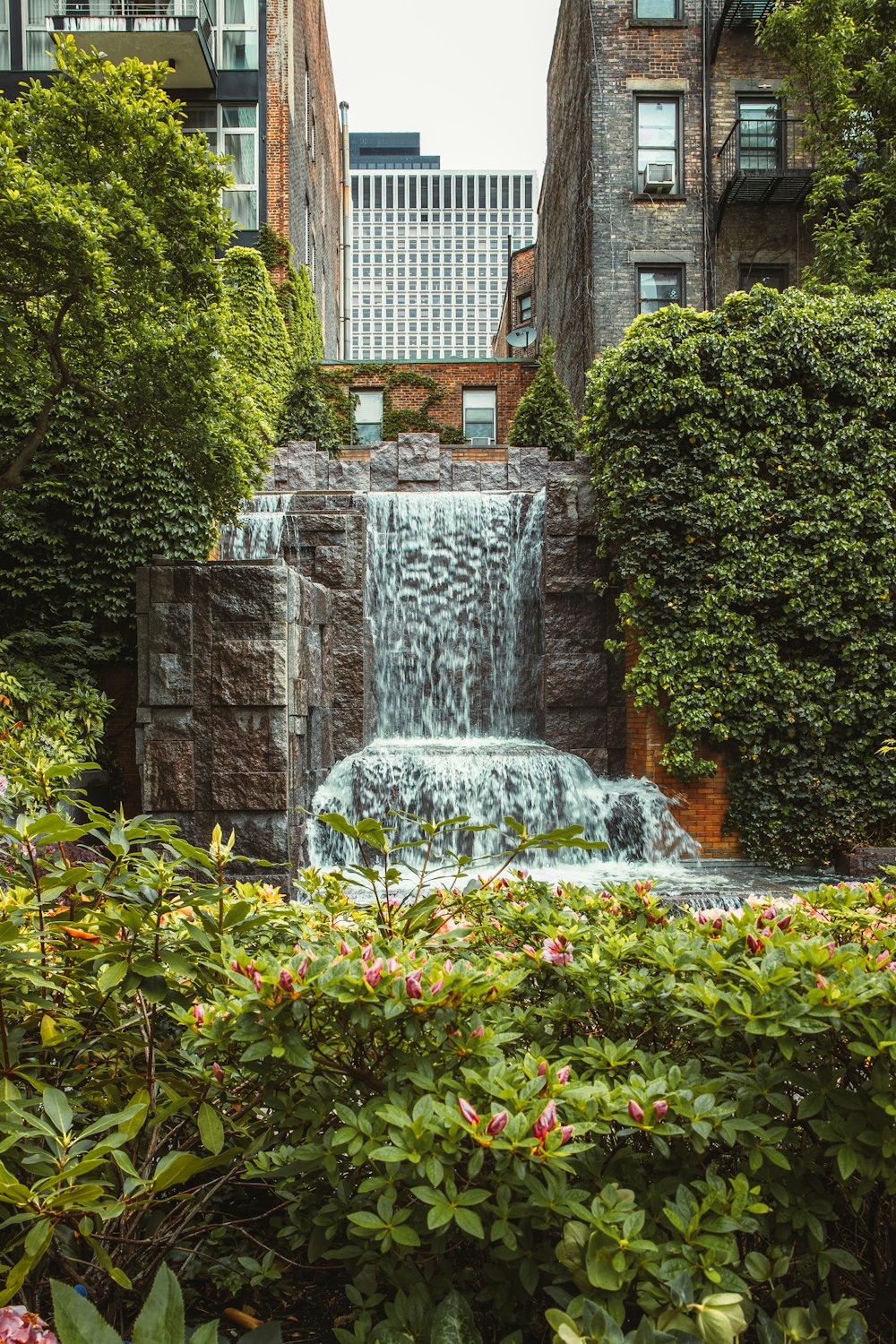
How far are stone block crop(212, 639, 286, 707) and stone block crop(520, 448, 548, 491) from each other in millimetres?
8140

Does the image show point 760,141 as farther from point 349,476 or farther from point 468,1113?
point 468,1113

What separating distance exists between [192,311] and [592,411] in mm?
5469

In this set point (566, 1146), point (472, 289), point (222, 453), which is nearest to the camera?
point (566, 1146)

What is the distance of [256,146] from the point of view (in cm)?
2069

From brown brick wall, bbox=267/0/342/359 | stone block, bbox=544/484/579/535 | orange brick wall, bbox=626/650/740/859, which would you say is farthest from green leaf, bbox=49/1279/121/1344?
brown brick wall, bbox=267/0/342/359

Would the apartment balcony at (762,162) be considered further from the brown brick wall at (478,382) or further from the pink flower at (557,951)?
the pink flower at (557,951)

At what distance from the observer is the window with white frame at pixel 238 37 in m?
20.5

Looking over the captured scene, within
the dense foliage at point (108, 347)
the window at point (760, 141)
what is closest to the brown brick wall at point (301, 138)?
the window at point (760, 141)

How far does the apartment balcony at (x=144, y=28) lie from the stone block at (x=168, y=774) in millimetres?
17646

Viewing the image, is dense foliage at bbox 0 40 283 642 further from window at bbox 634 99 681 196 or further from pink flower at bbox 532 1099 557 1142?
window at bbox 634 99 681 196

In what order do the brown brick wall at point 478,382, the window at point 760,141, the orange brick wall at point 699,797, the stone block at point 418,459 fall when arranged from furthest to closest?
the brown brick wall at point 478,382, the window at point 760,141, the stone block at point 418,459, the orange brick wall at point 699,797

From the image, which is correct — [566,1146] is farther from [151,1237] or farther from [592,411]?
[592,411]

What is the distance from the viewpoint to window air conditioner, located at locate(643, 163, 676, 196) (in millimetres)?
19125

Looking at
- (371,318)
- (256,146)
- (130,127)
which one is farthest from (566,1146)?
(371,318)
